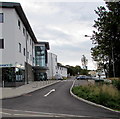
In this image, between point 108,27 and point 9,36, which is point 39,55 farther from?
point 108,27

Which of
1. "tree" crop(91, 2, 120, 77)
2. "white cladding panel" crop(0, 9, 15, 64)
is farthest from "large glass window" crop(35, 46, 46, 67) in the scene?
"tree" crop(91, 2, 120, 77)

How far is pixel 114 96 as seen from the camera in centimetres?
1719

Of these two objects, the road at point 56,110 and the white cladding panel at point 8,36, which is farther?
the white cladding panel at point 8,36

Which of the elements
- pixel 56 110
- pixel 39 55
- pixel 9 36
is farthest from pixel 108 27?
pixel 39 55

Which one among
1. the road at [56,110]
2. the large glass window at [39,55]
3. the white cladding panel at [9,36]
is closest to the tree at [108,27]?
the road at [56,110]

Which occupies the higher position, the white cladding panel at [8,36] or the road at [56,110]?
the white cladding panel at [8,36]

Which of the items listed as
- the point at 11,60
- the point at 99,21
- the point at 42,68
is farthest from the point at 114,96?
the point at 42,68

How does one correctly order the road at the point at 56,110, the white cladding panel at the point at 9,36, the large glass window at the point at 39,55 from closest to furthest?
the road at the point at 56,110, the white cladding panel at the point at 9,36, the large glass window at the point at 39,55

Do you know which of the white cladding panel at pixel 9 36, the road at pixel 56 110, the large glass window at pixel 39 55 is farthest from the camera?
the large glass window at pixel 39 55

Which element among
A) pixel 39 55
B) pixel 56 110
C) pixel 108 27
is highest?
pixel 39 55

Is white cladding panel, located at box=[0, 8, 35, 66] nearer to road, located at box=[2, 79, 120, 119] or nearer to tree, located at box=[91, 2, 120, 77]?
tree, located at box=[91, 2, 120, 77]

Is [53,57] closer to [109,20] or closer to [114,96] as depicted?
[109,20]

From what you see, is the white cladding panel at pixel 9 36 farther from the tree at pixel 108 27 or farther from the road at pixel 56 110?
the road at pixel 56 110

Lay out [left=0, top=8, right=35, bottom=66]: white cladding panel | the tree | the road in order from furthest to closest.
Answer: [left=0, top=8, right=35, bottom=66]: white cladding panel, the tree, the road
